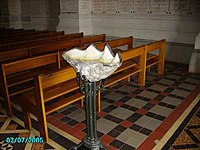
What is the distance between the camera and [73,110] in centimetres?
311

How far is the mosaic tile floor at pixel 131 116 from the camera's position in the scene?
241 cm

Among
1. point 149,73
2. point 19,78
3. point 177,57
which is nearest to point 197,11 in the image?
point 177,57

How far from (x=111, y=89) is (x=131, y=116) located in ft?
3.27

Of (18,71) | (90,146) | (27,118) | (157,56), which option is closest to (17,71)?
(18,71)

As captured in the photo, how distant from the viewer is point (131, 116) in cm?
292

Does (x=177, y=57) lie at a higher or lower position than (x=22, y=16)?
lower

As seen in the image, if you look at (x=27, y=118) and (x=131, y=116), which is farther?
(x=131, y=116)

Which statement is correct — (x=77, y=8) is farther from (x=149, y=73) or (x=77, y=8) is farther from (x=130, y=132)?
(x=130, y=132)

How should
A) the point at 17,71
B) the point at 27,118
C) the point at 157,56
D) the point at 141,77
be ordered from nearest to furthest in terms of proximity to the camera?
the point at 27,118 < the point at 17,71 < the point at 141,77 < the point at 157,56

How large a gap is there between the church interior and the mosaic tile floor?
1 centimetres

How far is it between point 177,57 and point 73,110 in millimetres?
3406
